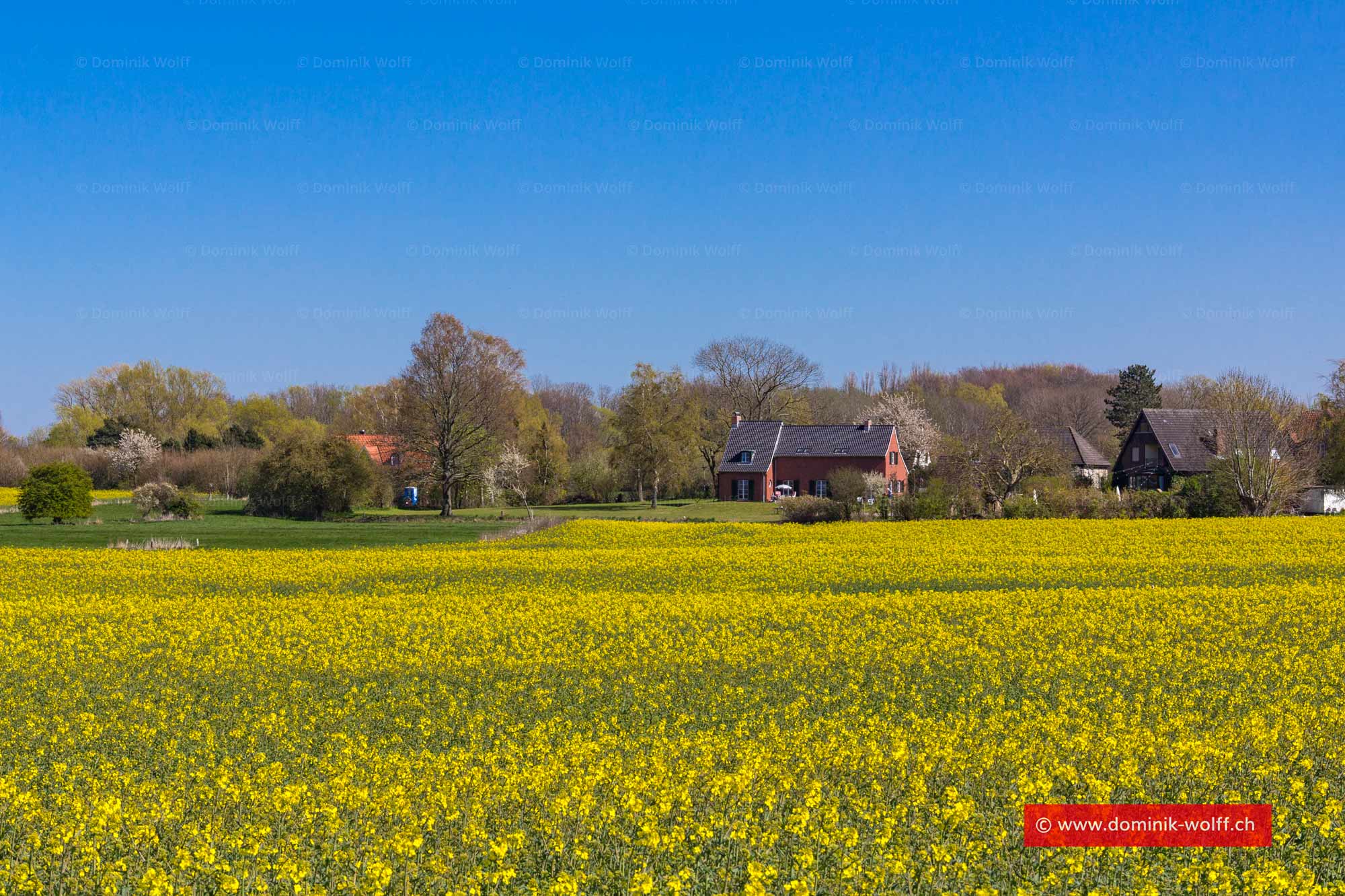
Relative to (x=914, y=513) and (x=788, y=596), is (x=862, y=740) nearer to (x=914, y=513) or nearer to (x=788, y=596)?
(x=788, y=596)

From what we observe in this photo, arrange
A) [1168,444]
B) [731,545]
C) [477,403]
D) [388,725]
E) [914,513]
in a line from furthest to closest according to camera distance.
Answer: [1168,444] < [477,403] < [914,513] < [731,545] < [388,725]

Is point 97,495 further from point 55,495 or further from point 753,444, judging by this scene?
point 753,444

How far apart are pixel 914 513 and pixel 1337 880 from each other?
3820 centimetres

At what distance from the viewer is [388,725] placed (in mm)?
12531

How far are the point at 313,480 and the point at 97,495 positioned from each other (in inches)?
1098

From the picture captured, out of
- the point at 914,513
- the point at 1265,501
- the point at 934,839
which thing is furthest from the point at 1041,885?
the point at 1265,501

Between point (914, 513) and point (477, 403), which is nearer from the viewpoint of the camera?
point (914, 513)

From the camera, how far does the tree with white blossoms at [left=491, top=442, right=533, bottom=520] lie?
72.3 meters

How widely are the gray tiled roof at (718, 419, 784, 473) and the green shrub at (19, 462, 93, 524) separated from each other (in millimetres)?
42533

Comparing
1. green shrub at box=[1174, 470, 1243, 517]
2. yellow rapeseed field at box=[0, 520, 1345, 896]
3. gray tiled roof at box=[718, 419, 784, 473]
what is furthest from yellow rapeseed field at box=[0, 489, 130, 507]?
green shrub at box=[1174, 470, 1243, 517]

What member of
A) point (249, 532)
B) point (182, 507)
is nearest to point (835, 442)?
point (182, 507)

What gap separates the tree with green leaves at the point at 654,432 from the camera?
3029 inches

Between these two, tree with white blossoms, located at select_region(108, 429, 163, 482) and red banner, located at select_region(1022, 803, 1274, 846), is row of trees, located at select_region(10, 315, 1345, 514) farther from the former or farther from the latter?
red banner, located at select_region(1022, 803, 1274, 846)

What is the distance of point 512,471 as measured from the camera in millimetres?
73812
